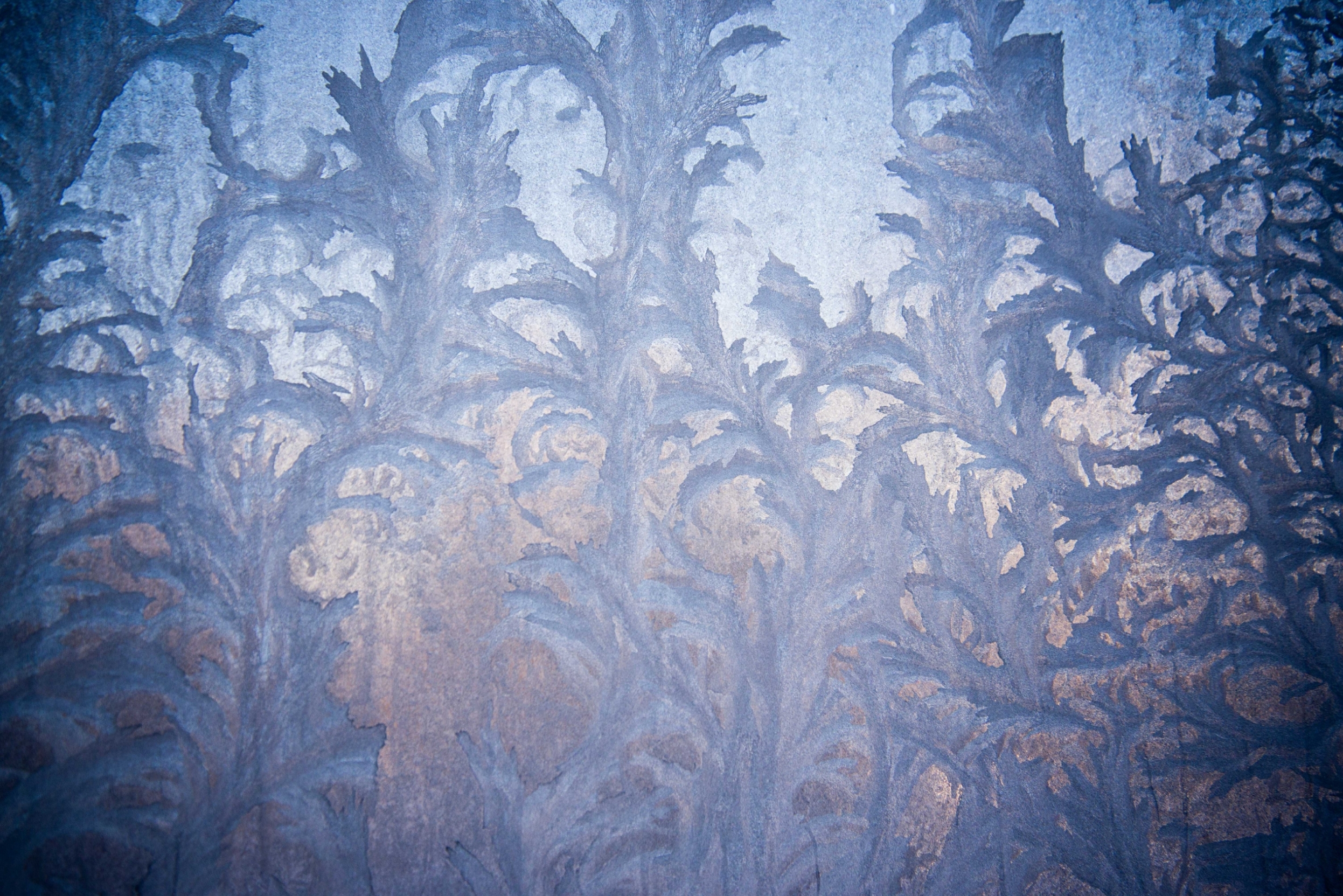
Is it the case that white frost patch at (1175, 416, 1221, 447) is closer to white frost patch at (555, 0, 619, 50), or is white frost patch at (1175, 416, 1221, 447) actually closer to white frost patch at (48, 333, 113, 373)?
white frost patch at (555, 0, 619, 50)

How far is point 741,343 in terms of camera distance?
72 centimetres

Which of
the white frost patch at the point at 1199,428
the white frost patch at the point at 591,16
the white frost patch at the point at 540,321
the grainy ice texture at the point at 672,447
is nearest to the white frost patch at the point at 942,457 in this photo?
the grainy ice texture at the point at 672,447

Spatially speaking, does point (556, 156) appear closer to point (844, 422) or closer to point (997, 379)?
point (844, 422)

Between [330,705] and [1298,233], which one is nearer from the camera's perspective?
[330,705]

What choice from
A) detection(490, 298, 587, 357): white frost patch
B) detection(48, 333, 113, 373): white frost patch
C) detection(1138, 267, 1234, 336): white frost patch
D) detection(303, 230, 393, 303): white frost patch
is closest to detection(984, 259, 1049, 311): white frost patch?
detection(1138, 267, 1234, 336): white frost patch

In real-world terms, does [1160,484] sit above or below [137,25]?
below

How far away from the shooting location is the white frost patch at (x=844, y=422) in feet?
2.35

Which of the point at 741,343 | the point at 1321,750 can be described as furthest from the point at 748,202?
the point at 1321,750

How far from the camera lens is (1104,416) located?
723 mm

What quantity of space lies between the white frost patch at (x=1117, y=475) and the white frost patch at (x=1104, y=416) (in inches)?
0.8

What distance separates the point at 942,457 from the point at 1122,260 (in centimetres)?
29

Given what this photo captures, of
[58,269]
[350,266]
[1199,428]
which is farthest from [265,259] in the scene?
[1199,428]

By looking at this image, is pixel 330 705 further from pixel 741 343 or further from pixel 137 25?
pixel 137 25

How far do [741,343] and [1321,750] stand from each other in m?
0.72
